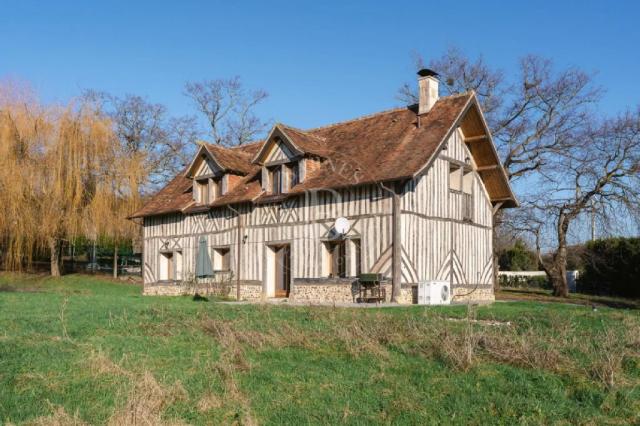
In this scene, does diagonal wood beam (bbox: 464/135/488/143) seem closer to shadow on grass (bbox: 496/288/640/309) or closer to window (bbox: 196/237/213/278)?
shadow on grass (bbox: 496/288/640/309)

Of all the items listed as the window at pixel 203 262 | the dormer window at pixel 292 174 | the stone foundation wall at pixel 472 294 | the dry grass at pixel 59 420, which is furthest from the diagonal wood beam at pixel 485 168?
the dry grass at pixel 59 420

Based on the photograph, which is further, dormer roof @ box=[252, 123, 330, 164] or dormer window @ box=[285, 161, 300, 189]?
dormer window @ box=[285, 161, 300, 189]

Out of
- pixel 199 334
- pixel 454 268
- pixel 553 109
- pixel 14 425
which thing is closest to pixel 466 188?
pixel 454 268

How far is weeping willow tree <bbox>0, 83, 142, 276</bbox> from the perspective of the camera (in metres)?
26.2

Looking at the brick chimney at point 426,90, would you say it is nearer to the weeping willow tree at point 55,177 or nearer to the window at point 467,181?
the window at point 467,181

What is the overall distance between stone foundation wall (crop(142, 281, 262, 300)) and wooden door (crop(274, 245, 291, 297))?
62 centimetres

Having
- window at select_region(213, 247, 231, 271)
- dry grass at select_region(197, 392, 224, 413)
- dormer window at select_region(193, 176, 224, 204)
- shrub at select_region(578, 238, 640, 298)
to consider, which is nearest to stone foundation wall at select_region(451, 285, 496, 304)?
window at select_region(213, 247, 231, 271)

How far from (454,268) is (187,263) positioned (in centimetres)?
987

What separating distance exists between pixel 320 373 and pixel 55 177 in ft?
74.8

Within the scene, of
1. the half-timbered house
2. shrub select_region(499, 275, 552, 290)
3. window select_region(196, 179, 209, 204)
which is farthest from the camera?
shrub select_region(499, 275, 552, 290)

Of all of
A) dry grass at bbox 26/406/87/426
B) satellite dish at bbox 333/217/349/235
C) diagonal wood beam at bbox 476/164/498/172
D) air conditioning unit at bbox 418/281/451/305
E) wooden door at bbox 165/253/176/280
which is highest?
diagonal wood beam at bbox 476/164/498/172

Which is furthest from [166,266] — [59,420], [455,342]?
[59,420]

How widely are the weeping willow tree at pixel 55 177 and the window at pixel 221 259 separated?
7744mm

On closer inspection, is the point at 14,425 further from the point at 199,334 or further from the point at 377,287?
the point at 377,287
